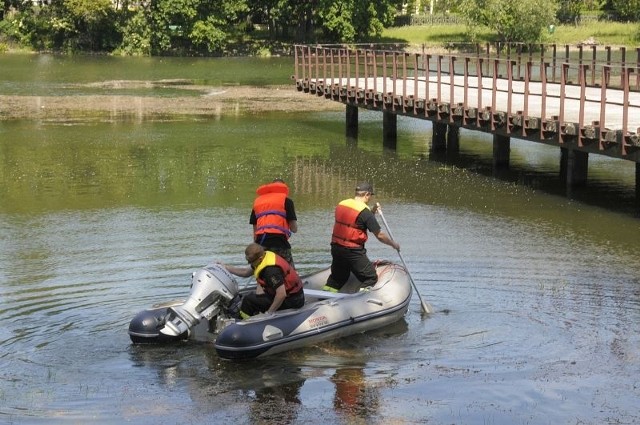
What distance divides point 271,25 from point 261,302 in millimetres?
79661

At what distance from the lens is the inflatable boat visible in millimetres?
13289

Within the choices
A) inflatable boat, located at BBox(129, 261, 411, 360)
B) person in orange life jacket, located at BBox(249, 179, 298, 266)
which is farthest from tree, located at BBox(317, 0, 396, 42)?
inflatable boat, located at BBox(129, 261, 411, 360)

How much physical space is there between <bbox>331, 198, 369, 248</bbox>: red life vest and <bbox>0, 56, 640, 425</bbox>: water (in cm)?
117

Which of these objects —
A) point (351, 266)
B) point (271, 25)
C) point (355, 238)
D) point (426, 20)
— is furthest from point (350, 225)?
point (426, 20)

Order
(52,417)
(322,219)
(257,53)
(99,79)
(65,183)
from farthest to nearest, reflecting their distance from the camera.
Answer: (257,53)
(99,79)
(65,183)
(322,219)
(52,417)

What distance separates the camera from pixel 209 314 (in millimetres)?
13805

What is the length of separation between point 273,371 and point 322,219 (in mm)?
9129

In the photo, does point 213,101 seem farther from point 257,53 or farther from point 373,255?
point 257,53

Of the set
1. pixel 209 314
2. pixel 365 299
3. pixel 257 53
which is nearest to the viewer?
pixel 209 314

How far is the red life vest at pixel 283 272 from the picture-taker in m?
13.7

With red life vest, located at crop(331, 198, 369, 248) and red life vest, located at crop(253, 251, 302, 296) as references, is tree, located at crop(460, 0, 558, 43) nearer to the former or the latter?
red life vest, located at crop(331, 198, 369, 248)

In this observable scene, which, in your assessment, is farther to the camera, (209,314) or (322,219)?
(322,219)

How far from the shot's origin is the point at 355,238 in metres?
15.2

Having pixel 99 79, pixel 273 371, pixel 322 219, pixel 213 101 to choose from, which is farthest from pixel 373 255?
pixel 99 79
